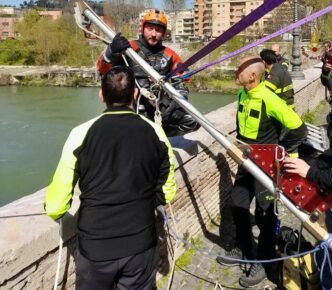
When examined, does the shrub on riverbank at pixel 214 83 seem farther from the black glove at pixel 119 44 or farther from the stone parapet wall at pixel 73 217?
the black glove at pixel 119 44

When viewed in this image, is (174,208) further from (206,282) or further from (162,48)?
(162,48)

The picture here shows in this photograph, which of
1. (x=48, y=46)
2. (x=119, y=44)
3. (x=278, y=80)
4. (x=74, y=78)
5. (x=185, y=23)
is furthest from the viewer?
(x=185, y=23)

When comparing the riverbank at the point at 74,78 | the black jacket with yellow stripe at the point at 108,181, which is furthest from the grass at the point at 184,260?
the riverbank at the point at 74,78

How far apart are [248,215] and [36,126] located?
102ft

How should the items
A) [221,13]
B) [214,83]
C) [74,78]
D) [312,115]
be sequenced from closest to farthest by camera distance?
[312,115] < [214,83] < [74,78] < [221,13]

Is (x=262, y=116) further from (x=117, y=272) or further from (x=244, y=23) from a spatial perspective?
(x=117, y=272)

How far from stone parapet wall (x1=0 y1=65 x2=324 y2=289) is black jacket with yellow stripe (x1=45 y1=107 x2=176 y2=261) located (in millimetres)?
278

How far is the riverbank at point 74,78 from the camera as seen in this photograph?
190 ft

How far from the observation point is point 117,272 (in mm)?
2789

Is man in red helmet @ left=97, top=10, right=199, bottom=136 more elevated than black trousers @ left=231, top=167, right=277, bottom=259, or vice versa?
man in red helmet @ left=97, top=10, right=199, bottom=136

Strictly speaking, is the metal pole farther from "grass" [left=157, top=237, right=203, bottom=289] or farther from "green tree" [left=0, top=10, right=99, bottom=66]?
"green tree" [left=0, top=10, right=99, bottom=66]

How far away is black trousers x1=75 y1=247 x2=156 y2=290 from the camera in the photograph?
108 inches

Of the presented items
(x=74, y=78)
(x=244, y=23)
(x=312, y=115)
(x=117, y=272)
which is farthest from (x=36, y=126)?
(x=74, y=78)

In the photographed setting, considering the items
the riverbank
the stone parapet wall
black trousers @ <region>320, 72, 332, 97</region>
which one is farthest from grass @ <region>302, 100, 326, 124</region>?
the riverbank
